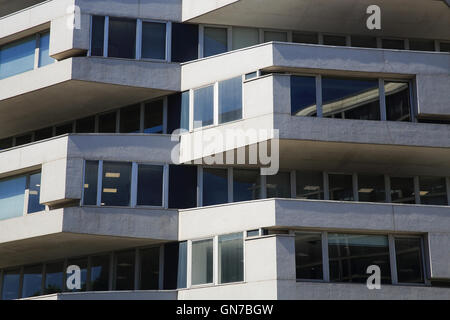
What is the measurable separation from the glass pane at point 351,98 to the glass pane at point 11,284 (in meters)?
13.1

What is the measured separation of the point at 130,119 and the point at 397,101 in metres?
9.51

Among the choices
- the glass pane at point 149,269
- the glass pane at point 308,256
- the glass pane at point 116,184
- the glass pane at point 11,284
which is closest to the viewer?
the glass pane at point 308,256

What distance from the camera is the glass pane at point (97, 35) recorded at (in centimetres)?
2752

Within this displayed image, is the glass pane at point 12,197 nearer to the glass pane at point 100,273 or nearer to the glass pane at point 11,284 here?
the glass pane at point 11,284

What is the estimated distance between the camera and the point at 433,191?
2714cm

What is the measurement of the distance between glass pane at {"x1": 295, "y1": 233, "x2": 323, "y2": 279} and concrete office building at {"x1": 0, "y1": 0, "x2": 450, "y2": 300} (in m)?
0.04

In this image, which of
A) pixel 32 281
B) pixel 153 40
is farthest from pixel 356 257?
pixel 32 281

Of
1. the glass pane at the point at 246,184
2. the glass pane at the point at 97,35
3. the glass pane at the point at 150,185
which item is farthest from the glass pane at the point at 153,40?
the glass pane at the point at 246,184

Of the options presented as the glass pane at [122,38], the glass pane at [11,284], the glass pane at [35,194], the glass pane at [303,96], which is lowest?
the glass pane at [11,284]

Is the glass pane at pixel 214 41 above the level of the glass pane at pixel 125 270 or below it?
above

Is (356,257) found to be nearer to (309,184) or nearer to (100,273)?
(309,184)

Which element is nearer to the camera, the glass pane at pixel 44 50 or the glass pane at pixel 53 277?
the glass pane at pixel 53 277
